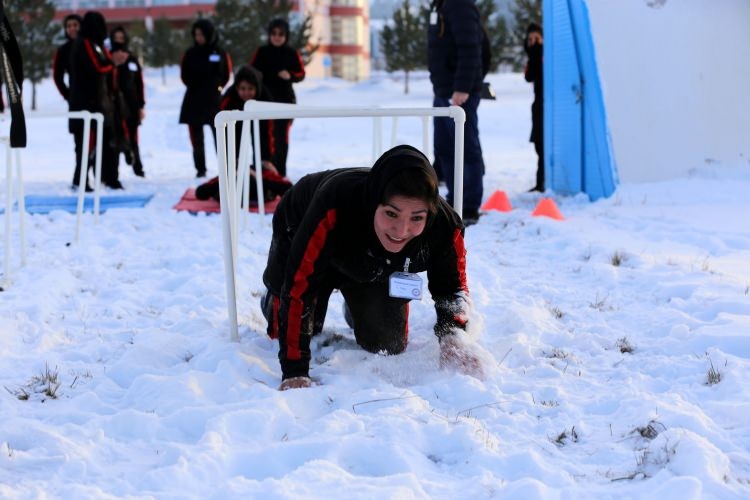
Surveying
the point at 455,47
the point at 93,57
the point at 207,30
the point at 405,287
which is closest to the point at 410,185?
the point at 405,287

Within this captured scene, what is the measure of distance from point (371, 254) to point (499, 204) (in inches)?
165

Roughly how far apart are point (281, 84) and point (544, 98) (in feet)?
8.80

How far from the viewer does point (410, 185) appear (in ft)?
8.30

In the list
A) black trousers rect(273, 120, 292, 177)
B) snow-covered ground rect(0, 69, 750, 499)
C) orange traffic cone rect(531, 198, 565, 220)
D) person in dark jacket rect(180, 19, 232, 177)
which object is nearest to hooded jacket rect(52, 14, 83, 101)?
person in dark jacket rect(180, 19, 232, 177)

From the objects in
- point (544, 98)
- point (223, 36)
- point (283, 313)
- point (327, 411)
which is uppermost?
point (223, 36)

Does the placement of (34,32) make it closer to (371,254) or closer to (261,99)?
(261,99)

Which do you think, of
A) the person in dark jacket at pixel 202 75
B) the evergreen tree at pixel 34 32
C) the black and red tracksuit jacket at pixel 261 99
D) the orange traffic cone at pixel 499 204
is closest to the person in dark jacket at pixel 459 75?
the orange traffic cone at pixel 499 204

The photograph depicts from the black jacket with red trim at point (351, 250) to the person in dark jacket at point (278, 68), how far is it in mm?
5358

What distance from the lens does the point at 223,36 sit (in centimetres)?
2931

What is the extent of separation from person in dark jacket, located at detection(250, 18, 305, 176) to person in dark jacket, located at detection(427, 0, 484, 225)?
Answer: 234cm

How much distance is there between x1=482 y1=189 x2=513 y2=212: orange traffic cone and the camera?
6.89 meters

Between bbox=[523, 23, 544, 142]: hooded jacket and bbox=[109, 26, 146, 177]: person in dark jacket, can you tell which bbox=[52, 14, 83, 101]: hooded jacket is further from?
bbox=[523, 23, 544, 142]: hooded jacket

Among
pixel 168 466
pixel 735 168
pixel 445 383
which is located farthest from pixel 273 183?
A: pixel 168 466

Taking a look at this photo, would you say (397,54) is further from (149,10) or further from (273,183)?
(273,183)
